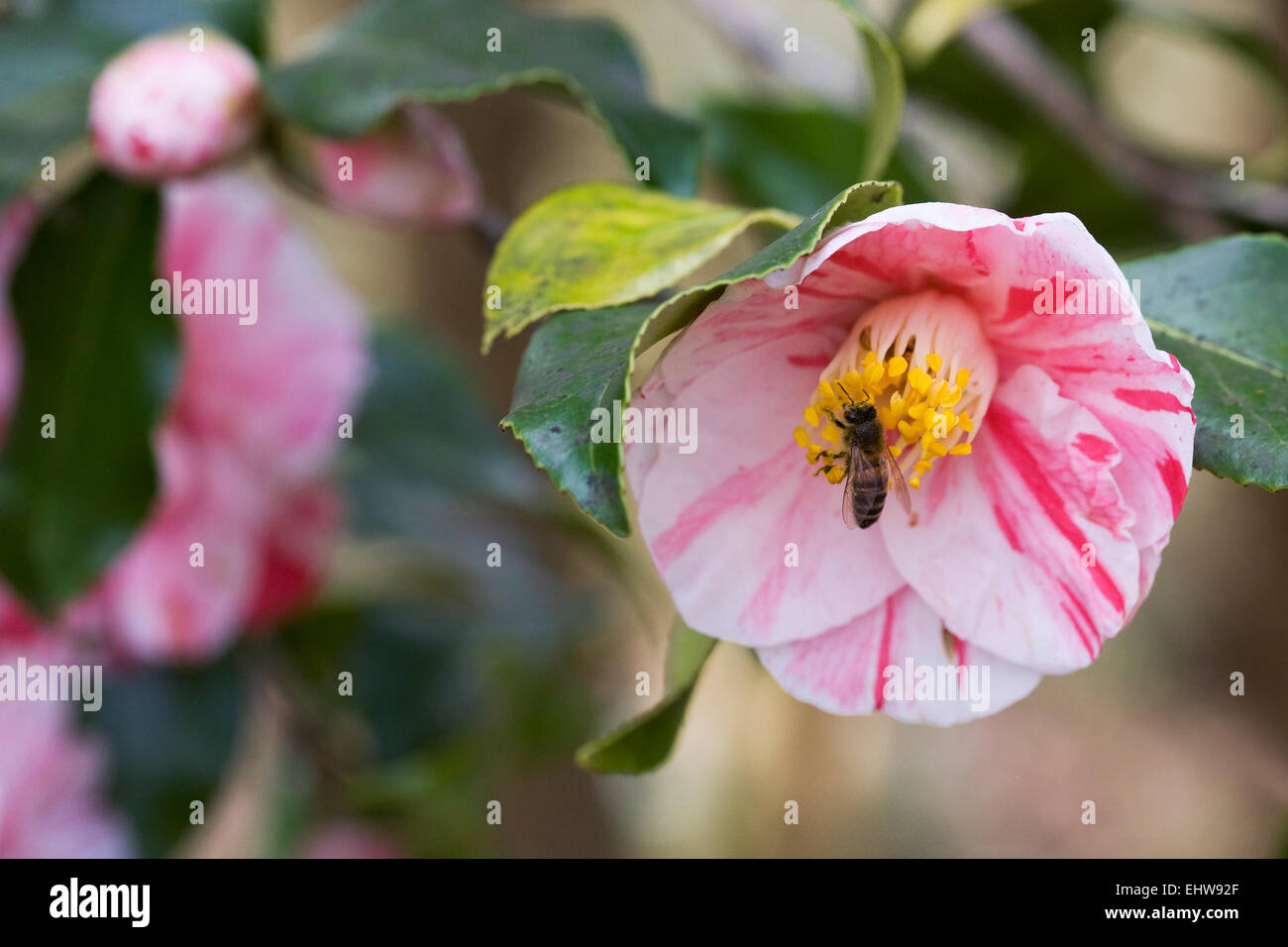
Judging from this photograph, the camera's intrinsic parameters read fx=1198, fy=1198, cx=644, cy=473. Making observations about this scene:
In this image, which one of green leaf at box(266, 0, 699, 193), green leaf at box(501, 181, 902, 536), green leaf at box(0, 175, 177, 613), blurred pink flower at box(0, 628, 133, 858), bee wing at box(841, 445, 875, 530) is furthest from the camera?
blurred pink flower at box(0, 628, 133, 858)

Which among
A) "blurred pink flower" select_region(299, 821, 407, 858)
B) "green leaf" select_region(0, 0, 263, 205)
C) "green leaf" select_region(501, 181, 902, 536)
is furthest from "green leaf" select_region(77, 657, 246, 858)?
"green leaf" select_region(501, 181, 902, 536)

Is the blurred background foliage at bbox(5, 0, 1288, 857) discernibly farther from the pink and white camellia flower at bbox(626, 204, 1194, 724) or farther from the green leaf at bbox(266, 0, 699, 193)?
the pink and white camellia flower at bbox(626, 204, 1194, 724)

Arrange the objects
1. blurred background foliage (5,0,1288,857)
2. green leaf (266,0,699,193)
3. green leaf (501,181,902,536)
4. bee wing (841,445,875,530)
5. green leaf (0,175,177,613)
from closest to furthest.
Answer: green leaf (501,181,902,536) < bee wing (841,445,875,530) < green leaf (266,0,699,193) < green leaf (0,175,177,613) < blurred background foliage (5,0,1288,857)

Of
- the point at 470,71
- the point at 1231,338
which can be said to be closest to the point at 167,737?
the point at 470,71

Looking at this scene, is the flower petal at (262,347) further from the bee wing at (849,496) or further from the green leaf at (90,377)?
the bee wing at (849,496)

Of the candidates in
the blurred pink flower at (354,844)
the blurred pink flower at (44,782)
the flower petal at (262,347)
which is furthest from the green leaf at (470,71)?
the blurred pink flower at (354,844)

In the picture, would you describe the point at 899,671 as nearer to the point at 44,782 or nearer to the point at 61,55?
the point at 61,55
